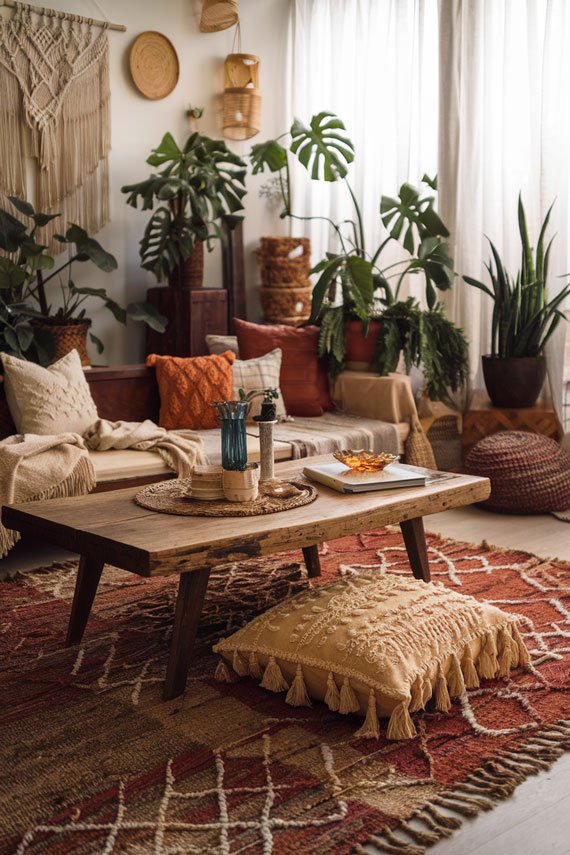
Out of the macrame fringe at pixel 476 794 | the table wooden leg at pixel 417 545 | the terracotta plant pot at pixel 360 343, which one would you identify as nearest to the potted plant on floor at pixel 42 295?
the terracotta plant pot at pixel 360 343

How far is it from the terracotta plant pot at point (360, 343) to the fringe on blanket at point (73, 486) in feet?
5.77

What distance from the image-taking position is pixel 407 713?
2254mm

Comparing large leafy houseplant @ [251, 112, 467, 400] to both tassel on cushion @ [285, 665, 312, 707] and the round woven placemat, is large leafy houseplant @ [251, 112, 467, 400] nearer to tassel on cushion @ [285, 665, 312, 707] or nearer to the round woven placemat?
the round woven placemat

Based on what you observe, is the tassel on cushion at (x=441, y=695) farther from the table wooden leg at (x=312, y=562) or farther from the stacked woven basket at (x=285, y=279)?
the stacked woven basket at (x=285, y=279)

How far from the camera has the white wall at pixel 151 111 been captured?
534cm

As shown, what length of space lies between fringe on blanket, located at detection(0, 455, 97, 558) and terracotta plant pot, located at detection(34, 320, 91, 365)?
3.94 ft

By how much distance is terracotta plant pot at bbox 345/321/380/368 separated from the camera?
496cm

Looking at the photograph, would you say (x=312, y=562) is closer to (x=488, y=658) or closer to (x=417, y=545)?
(x=417, y=545)

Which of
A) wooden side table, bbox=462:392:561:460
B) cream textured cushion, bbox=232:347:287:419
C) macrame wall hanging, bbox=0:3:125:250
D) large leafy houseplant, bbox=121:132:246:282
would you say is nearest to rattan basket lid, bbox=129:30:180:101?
macrame wall hanging, bbox=0:3:125:250

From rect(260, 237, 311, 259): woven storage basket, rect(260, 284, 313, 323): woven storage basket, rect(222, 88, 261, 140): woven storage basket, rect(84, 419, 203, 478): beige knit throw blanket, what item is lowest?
rect(84, 419, 203, 478): beige knit throw blanket

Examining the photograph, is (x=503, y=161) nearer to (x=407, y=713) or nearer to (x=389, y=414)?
(x=389, y=414)

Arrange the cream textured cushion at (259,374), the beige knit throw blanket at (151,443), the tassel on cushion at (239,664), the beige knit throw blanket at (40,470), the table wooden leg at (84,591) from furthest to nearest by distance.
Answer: the cream textured cushion at (259,374) < the beige knit throw blanket at (151,443) < the beige knit throw blanket at (40,470) < the table wooden leg at (84,591) < the tassel on cushion at (239,664)

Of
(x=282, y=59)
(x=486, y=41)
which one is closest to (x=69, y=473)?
(x=486, y=41)

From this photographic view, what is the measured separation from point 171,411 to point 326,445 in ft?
2.49
